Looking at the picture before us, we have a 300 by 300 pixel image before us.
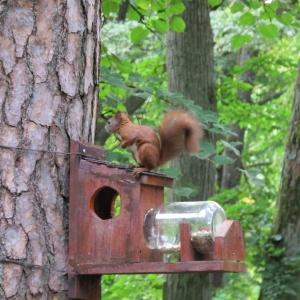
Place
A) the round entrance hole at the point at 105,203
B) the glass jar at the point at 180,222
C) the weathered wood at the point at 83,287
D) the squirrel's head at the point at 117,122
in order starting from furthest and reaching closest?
the squirrel's head at the point at 117,122, the round entrance hole at the point at 105,203, the weathered wood at the point at 83,287, the glass jar at the point at 180,222

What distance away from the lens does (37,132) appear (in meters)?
2.67

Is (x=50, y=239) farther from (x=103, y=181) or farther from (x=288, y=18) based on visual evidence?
(x=288, y=18)

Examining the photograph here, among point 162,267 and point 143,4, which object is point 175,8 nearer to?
point 143,4

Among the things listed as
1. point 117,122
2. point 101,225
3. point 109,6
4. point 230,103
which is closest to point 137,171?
point 101,225

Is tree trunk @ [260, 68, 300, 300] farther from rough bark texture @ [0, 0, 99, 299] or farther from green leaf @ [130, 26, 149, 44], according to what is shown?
rough bark texture @ [0, 0, 99, 299]

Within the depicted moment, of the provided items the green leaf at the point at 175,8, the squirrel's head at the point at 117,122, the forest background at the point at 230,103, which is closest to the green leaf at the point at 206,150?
the forest background at the point at 230,103

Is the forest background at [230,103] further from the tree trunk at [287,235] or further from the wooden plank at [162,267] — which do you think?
the wooden plank at [162,267]

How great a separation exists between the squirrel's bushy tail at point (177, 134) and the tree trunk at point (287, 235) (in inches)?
158

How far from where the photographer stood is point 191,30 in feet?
22.5

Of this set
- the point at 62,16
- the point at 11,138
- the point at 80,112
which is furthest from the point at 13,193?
the point at 62,16

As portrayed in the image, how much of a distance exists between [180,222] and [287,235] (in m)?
4.57

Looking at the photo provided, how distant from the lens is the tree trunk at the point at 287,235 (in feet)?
22.7

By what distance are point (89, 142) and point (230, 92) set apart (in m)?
5.44

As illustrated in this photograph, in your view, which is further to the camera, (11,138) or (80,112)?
(80,112)
